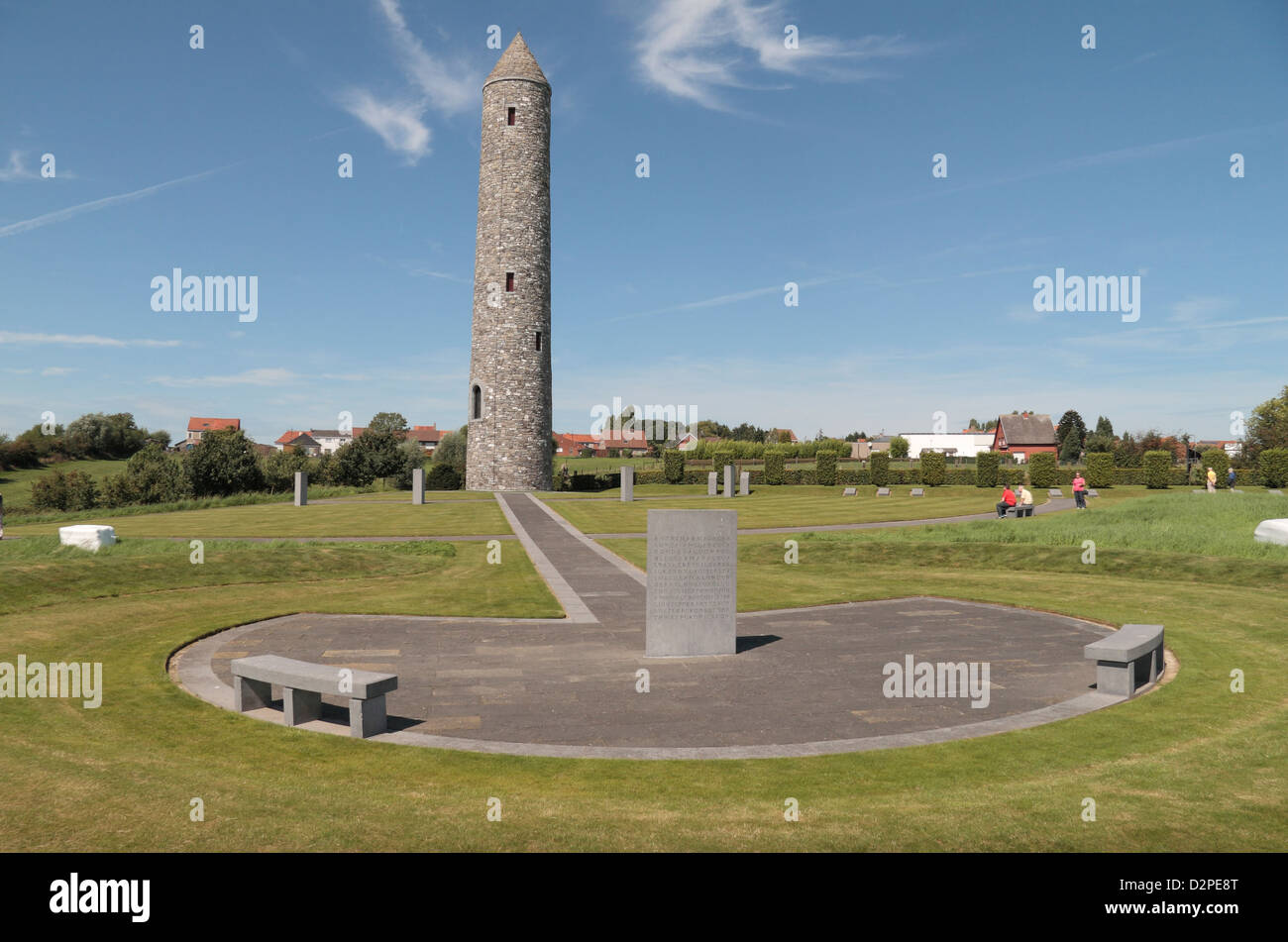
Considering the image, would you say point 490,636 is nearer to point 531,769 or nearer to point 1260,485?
point 531,769

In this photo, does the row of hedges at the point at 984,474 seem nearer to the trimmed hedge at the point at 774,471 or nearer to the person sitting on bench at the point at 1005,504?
the trimmed hedge at the point at 774,471

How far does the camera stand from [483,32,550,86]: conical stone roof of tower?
163ft

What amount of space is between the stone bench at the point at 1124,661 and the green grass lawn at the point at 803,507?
16384 millimetres

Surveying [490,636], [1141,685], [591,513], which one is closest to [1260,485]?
[591,513]

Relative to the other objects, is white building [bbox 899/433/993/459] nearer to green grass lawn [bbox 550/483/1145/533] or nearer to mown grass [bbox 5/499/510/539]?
green grass lawn [bbox 550/483/1145/533]

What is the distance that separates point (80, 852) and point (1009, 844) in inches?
236

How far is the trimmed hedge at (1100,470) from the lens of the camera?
5059 centimetres

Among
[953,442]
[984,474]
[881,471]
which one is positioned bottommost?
[984,474]

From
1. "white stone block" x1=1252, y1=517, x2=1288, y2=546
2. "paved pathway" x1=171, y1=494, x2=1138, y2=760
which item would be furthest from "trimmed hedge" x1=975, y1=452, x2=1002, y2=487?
"paved pathway" x1=171, y1=494, x2=1138, y2=760

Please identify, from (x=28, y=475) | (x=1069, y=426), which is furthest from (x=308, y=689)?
(x=1069, y=426)

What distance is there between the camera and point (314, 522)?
2920 cm

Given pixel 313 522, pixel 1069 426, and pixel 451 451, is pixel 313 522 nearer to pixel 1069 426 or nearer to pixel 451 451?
pixel 451 451

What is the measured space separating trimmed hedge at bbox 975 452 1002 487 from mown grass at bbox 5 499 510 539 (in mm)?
33040

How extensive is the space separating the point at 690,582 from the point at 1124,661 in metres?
5.23
